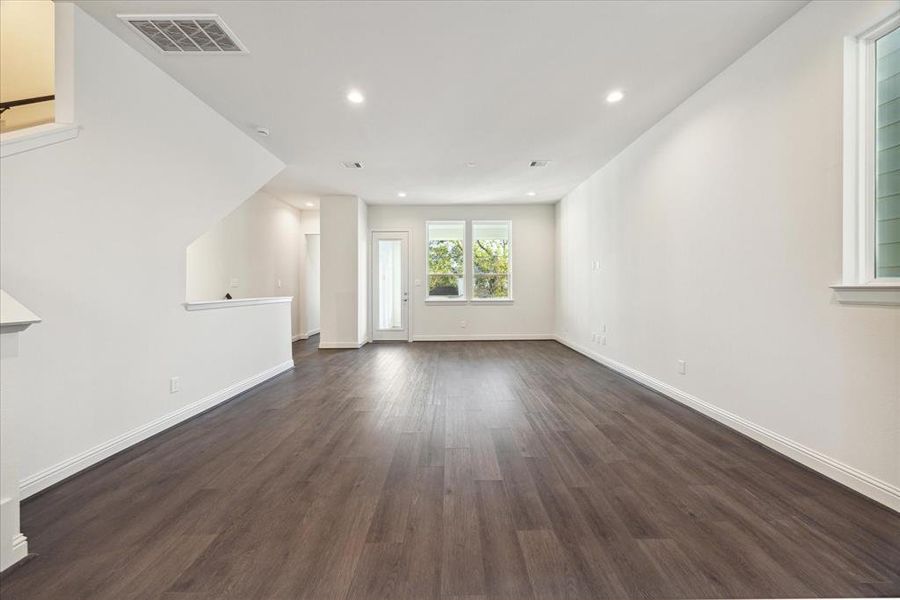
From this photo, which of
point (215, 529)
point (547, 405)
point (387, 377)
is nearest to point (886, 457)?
point (547, 405)

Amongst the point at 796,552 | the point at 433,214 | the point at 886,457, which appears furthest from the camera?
the point at 433,214

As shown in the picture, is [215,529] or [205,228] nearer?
[215,529]

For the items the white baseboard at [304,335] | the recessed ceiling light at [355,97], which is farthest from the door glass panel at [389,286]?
the recessed ceiling light at [355,97]

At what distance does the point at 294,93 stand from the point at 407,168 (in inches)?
85.2

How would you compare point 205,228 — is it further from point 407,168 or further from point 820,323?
point 820,323

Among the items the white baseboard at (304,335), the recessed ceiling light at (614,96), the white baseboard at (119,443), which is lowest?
the white baseboard at (119,443)

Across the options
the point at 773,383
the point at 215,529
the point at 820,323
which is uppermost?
the point at 820,323

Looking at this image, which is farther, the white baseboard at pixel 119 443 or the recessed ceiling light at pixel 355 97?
the recessed ceiling light at pixel 355 97

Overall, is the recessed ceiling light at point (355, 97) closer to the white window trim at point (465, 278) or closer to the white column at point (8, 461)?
the white column at point (8, 461)

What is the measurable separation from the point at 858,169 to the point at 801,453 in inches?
66.2

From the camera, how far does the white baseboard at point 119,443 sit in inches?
77.5

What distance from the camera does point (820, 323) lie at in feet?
7.07

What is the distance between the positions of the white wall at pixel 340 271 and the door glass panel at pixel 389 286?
843 mm

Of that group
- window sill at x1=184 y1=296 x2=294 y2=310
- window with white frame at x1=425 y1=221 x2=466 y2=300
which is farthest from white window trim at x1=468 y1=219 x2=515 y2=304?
window sill at x1=184 y1=296 x2=294 y2=310
